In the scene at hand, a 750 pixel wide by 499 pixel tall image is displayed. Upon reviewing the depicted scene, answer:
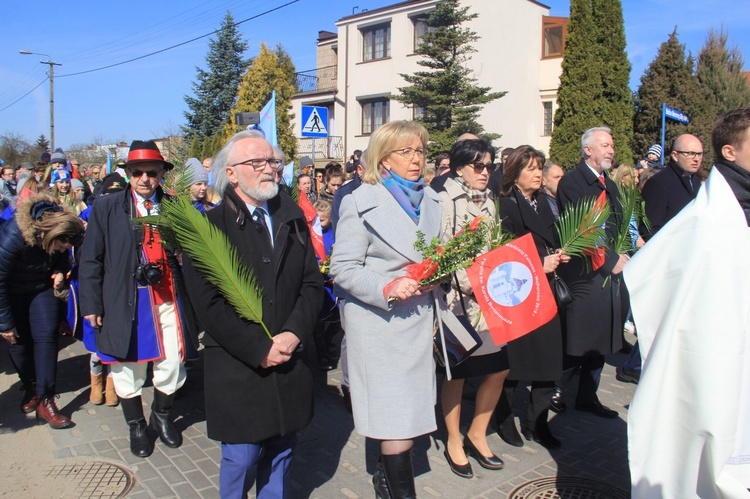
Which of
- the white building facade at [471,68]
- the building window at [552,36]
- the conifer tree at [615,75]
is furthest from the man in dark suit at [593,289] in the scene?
the building window at [552,36]

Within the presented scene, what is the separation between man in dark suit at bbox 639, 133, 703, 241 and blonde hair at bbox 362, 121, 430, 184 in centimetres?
303

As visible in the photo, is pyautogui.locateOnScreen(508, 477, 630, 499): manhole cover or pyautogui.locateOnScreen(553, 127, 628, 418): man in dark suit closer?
pyautogui.locateOnScreen(508, 477, 630, 499): manhole cover

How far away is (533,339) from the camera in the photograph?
4453 millimetres

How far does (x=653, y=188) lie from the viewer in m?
5.79

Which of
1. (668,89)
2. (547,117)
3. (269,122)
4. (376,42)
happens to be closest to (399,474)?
(269,122)

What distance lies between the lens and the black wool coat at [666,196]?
5660 mm

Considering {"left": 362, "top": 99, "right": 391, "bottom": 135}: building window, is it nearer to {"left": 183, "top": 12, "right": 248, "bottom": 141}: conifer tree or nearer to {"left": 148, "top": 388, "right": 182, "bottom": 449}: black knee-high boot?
{"left": 183, "top": 12, "right": 248, "bottom": 141}: conifer tree

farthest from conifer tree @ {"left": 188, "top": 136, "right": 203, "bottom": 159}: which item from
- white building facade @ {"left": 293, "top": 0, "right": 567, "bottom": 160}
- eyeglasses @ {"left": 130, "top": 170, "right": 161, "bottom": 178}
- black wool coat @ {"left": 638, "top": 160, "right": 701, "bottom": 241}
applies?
white building facade @ {"left": 293, "top": 0, "right": 567, "bottom": 160}

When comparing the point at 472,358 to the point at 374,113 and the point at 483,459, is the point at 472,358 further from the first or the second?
the point at 374,113

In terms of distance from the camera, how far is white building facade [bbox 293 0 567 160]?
88.8 ft

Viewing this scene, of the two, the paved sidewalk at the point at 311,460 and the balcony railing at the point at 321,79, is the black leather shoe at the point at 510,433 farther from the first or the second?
the balcony railing at the point at 321,79

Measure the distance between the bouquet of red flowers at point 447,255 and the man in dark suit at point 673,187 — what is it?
3117 mm

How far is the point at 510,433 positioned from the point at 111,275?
3.13 m

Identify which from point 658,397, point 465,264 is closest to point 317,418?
point 465,264
